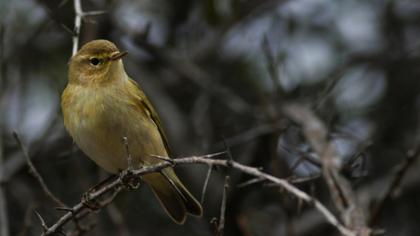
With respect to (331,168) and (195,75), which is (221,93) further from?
(331,168)

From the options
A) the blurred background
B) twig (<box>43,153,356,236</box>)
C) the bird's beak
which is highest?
the bird's beak

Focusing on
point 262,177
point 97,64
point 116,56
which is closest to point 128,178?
point 262,177

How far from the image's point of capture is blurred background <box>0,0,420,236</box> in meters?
6.71

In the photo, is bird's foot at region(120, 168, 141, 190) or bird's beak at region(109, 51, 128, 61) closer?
bird's foot at region(120, 168, 141, 190)

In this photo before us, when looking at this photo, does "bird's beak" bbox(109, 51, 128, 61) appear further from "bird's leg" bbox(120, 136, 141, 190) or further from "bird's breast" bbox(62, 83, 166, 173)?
"bird's leg" bbox(120, 136, 141, 190)

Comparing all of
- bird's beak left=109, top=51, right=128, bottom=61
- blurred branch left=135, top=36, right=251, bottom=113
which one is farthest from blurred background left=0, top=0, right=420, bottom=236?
bird's beak left=109, top=51, right=128, bottom=61

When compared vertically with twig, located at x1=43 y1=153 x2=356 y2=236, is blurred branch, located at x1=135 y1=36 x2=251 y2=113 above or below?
below

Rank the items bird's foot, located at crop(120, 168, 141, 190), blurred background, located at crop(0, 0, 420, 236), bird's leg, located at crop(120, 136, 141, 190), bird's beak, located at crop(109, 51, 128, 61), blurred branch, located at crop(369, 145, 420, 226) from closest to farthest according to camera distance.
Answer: bird's leg, located at crop(120, 136, 141, 190), bird's foot, located at crop(120, 168, 141, 190), blurred branch, located at crop(369, 145, 420, 226), bird's beak, located at crop(109, 51, 128, 61), blurred background, located at crop(0, 0, 420, 236)

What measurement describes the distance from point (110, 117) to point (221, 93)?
87.7 inches

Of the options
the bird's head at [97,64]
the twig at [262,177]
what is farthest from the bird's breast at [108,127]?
the twig at [262,177]

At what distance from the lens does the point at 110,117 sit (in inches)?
197

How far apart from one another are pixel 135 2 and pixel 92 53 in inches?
111

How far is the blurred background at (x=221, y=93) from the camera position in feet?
22.0

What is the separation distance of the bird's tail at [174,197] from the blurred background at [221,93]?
601 millimetres
